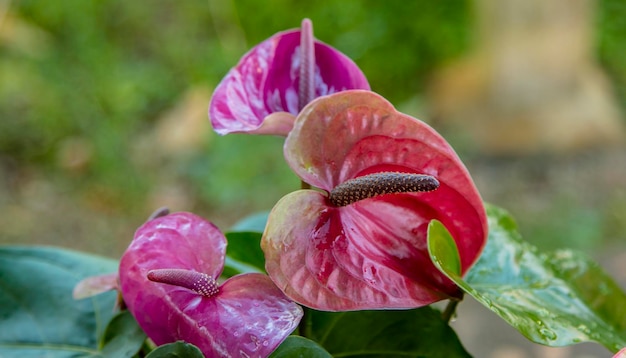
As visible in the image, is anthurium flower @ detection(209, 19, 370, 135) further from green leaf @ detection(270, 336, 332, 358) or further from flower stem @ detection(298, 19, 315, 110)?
green leaf @ detection(270, 336, 332, 358)

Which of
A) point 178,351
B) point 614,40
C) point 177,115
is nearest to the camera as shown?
point 178,351

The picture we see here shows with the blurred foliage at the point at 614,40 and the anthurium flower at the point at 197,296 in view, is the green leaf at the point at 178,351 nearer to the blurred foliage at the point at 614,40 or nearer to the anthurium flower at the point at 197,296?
the anthurium flower at the point at 197,296

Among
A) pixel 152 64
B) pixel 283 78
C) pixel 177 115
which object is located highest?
pixel 283 78

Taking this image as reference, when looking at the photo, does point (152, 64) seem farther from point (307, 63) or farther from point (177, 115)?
point (307, 63)

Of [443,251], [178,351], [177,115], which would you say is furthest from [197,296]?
[177,115]

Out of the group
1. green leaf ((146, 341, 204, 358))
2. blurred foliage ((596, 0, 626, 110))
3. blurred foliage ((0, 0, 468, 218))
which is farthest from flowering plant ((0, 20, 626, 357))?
blurred foliage ((596, 0, 626, 110))

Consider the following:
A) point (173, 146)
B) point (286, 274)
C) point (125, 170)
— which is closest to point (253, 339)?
point (286, 274)

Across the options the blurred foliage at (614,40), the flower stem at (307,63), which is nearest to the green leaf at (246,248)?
the flower stem at (307,63)

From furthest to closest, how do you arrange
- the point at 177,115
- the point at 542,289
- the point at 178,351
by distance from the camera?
the point at 177,115
the point at 542,289
the point at 178,351
